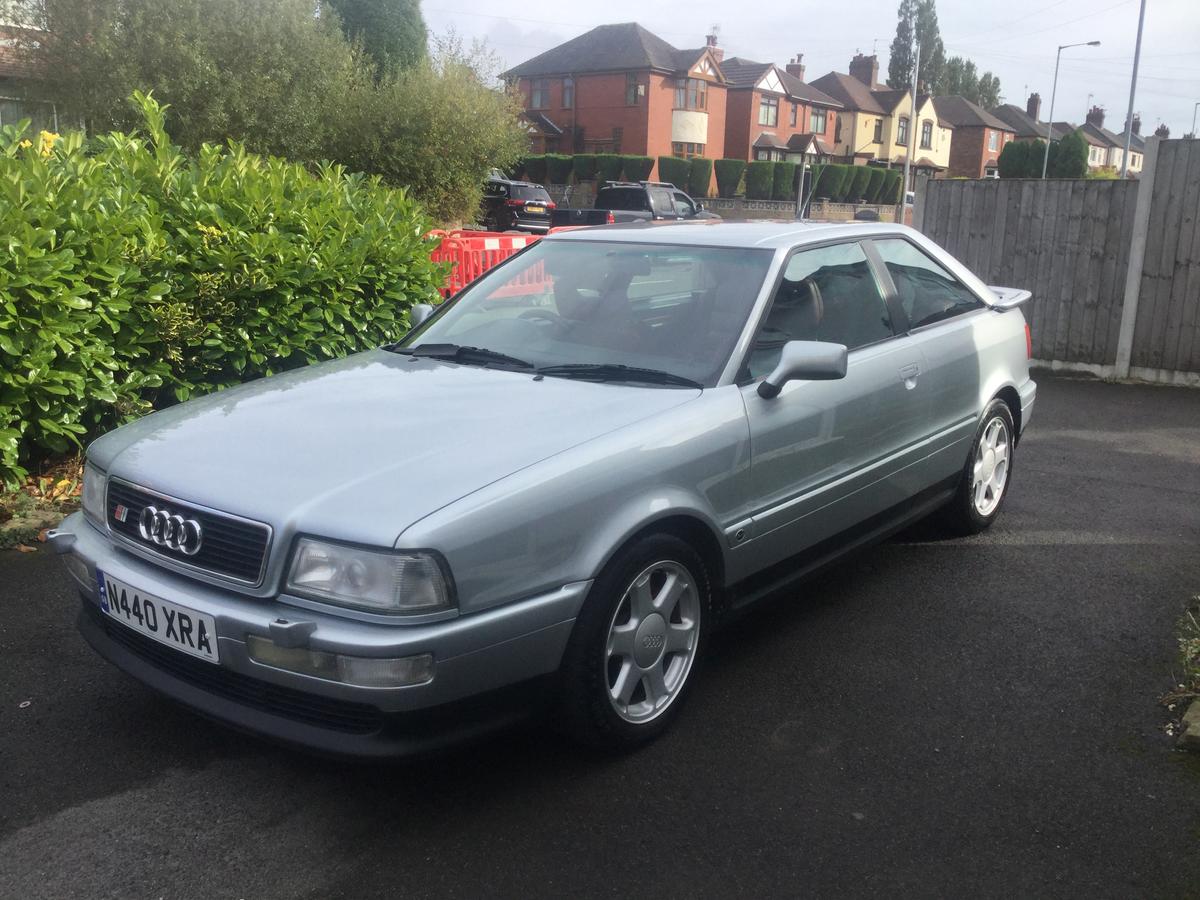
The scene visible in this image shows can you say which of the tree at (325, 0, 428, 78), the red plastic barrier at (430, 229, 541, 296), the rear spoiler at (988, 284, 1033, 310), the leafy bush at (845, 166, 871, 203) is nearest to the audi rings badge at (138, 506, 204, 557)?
the rear spoiler at (988, 284, 1033, 310)

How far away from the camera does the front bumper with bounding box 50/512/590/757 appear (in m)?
2.74

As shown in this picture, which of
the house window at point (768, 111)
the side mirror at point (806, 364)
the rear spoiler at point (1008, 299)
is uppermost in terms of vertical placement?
the house window at point (768, 111)

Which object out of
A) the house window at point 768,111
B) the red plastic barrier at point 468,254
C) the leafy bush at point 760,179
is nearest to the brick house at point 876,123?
the house window at point 768,111

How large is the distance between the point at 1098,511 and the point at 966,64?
122m

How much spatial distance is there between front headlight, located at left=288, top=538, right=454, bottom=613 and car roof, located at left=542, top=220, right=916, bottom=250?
2.13m

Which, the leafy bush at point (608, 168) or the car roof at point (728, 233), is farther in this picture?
the leafy bush at point (608, 168)

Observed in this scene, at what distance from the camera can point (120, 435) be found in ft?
11.6

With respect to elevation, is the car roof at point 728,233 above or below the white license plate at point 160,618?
above

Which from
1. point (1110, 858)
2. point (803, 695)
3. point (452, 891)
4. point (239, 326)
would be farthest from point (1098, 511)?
point (239, 326)

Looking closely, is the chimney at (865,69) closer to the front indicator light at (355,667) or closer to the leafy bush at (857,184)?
the leafy bush at (857,184)

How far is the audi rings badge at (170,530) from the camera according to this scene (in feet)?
9.79

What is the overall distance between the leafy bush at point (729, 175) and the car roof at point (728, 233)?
172 feet

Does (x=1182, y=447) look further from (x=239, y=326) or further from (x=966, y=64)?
(x=966, y=64)

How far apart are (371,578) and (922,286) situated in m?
3.36
